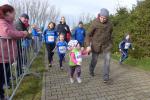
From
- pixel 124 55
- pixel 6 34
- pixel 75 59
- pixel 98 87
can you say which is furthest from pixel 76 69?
pixel 124 55

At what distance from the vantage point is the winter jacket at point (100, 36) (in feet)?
27.1

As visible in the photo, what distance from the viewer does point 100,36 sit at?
8.34 meters

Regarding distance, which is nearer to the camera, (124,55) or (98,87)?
(98,87)

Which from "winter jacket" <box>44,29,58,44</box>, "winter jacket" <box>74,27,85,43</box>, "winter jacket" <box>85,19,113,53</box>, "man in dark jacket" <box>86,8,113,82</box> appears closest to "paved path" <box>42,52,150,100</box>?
"man in dark jacket" <box>86,8,113,82</box>

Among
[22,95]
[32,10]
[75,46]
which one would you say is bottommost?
[22,95]

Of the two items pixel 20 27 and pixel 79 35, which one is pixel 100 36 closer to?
pixel 20 27

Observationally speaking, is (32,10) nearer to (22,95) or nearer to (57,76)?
(57,76)

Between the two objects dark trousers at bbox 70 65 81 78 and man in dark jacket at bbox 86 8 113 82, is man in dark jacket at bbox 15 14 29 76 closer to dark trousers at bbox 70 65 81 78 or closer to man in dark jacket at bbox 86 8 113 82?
dark trousers at bbox 70 65 81 78

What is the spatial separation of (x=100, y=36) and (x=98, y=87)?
1496 mm

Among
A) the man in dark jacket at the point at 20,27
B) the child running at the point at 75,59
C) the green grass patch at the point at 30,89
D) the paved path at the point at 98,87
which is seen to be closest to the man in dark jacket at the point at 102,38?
the child running at the point at 75,59

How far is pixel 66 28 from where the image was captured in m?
12.8

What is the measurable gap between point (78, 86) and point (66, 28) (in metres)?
5.23

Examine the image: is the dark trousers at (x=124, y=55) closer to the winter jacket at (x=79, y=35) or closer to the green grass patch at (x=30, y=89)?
the winter jacket at (x=79, y=35)

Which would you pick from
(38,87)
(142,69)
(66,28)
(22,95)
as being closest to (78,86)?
(38,87)
